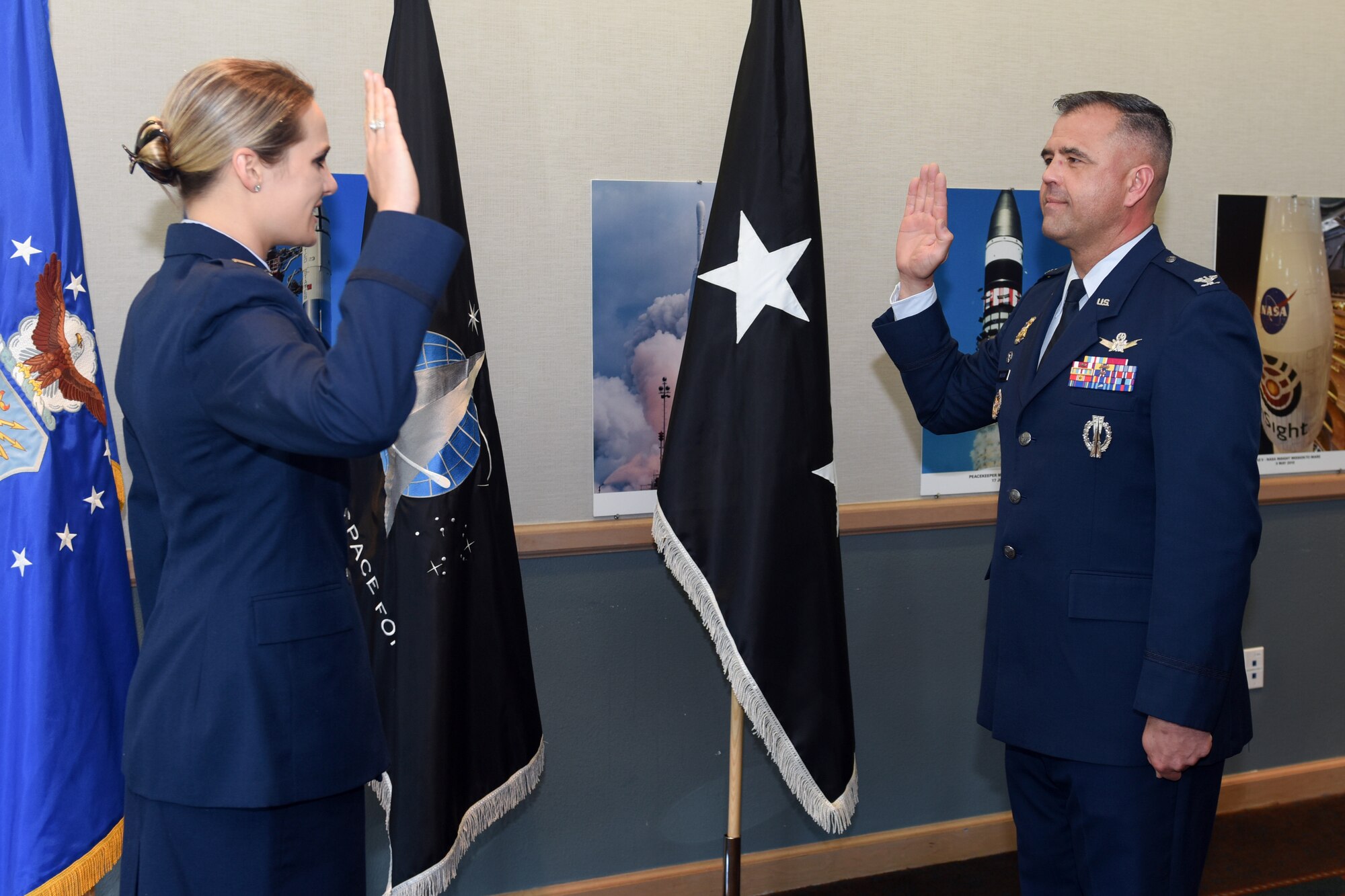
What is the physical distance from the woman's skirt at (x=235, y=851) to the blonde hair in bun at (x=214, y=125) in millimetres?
778

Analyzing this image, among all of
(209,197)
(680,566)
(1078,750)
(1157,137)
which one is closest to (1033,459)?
(1078,750)

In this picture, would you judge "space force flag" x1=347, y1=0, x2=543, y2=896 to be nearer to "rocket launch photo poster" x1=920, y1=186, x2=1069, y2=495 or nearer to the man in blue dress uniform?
the man in blue dress uniform

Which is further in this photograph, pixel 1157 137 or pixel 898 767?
pixel 898 767

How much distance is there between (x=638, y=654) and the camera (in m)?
2.62

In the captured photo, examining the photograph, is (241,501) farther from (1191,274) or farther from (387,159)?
(1191,274)

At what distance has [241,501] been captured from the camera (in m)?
1.25

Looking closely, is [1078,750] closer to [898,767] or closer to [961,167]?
[898,767]

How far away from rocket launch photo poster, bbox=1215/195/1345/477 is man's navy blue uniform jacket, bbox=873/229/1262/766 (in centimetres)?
147

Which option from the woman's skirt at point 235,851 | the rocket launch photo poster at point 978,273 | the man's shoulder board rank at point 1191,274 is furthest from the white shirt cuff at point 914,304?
the woman's skirt at point 235,851

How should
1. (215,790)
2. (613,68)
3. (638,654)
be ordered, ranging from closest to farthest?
(215,790), (613,68), (638,654)

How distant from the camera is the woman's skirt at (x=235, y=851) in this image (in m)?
1.26

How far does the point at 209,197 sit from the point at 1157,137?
1.56 m

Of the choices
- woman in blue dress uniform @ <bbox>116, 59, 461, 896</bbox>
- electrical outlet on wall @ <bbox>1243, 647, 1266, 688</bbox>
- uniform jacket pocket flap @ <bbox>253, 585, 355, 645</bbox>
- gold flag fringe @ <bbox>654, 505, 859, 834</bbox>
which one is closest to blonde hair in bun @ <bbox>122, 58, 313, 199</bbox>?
woman in blue dress uniform @ <bbox>116, 59, 461, 896</bbox>

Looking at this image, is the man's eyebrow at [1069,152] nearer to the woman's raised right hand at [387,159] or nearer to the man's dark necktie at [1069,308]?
the man's dark necktie at [1069,308]
